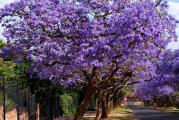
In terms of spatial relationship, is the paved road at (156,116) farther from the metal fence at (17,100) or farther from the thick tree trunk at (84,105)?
the thick tree trunk at (84,105)

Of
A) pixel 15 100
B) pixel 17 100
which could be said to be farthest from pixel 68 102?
pixel 15 100

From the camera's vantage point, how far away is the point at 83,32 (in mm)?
22422

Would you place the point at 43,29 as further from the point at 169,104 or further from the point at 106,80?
the point at 169,104

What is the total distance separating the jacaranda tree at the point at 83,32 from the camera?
2177cm

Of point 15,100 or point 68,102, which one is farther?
point 68,102

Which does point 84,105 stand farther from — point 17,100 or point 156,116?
point 156,116

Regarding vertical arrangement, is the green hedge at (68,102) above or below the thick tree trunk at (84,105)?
above

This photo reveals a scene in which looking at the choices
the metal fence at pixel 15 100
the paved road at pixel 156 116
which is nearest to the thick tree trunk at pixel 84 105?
the metal fence at pixel 15 100

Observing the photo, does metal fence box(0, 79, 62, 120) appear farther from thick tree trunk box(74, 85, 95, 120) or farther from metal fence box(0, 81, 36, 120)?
thick tree trunk box(74, 85, 95, 120)

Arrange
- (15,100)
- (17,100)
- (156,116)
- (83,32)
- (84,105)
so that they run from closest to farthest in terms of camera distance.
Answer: (83,32)
(15,100)
(17,100)
(84,105)
(156,116)

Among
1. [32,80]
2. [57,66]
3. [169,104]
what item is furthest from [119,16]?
[169,104]

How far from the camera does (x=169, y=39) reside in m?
25.3

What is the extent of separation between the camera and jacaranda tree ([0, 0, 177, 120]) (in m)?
21.8

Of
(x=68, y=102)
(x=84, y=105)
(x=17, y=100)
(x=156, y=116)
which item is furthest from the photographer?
(x=156, y=116)
